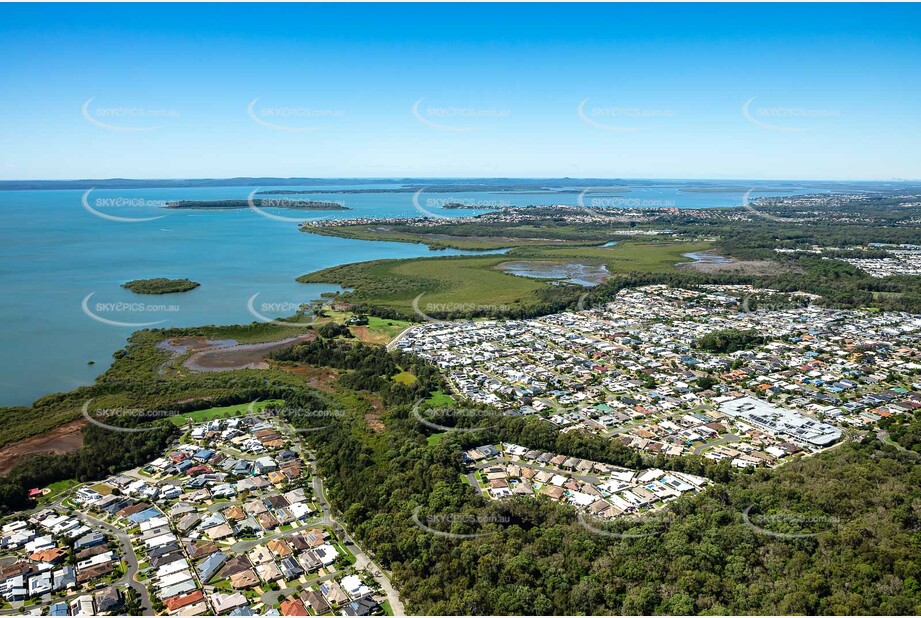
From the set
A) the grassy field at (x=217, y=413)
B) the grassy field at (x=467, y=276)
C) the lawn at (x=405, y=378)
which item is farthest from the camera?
the grassy field at (x=467, y=276)

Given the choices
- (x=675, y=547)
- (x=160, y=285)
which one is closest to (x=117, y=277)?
(x=160, y=285)

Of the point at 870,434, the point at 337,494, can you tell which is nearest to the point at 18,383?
the point at 337,494

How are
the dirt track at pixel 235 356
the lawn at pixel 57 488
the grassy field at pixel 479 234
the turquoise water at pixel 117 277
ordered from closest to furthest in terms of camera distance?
1. the lawn at pixel 57 488
2. the dirt track at pixel 235 356
3. the turquoise water at pixel 117 277
4. the grassy field at pixel 479 234

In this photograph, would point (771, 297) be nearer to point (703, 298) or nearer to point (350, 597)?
point (703, 298)

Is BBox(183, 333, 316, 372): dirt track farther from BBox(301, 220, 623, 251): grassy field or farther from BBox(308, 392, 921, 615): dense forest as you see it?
BBox(301, 220, 623, 251): grassy field

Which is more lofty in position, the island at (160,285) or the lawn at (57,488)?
the island at (160,285)

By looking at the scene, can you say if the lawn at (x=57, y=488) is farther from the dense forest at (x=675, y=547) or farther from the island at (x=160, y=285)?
the island at (x=160, y=285)

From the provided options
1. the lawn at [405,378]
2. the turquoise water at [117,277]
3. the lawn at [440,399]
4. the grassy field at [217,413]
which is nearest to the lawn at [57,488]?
the grassy field at [217,413]

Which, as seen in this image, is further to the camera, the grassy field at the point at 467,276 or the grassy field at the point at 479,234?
the grassy field at the point at 479,234
